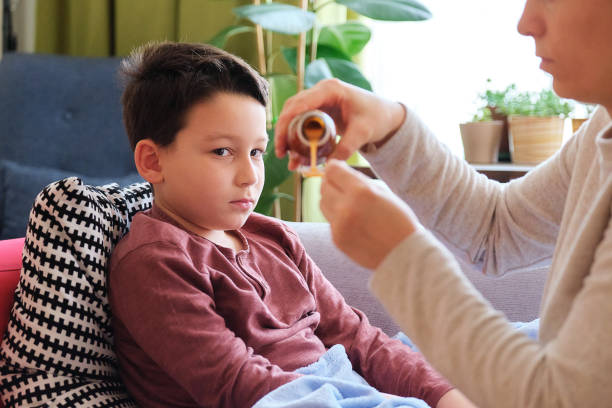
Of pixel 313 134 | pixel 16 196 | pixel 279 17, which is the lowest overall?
pixel 16 196

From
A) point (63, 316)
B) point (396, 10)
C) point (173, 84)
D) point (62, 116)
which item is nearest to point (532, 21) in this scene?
point (173, 84)

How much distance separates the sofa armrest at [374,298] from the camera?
151cm

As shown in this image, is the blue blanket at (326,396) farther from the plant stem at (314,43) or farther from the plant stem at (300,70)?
the plant stem at (314,43)

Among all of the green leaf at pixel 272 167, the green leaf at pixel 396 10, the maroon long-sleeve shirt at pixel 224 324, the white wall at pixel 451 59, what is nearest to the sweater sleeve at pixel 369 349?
the maroon long-sleeve shirt at pixel 224 324

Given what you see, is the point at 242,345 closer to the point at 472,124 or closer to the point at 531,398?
the point at 531,398

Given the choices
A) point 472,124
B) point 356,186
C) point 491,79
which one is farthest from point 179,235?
point 491,79

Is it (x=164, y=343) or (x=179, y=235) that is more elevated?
(x=179, y=235)

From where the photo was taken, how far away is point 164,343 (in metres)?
1.02

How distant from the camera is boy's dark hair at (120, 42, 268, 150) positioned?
1.18m

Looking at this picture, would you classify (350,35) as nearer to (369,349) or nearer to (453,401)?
(369,349)

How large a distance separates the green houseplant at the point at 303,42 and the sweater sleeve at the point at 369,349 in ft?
3.55

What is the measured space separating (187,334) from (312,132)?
0.37 m

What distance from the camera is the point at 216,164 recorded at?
1.15m

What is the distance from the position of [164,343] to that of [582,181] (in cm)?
63
